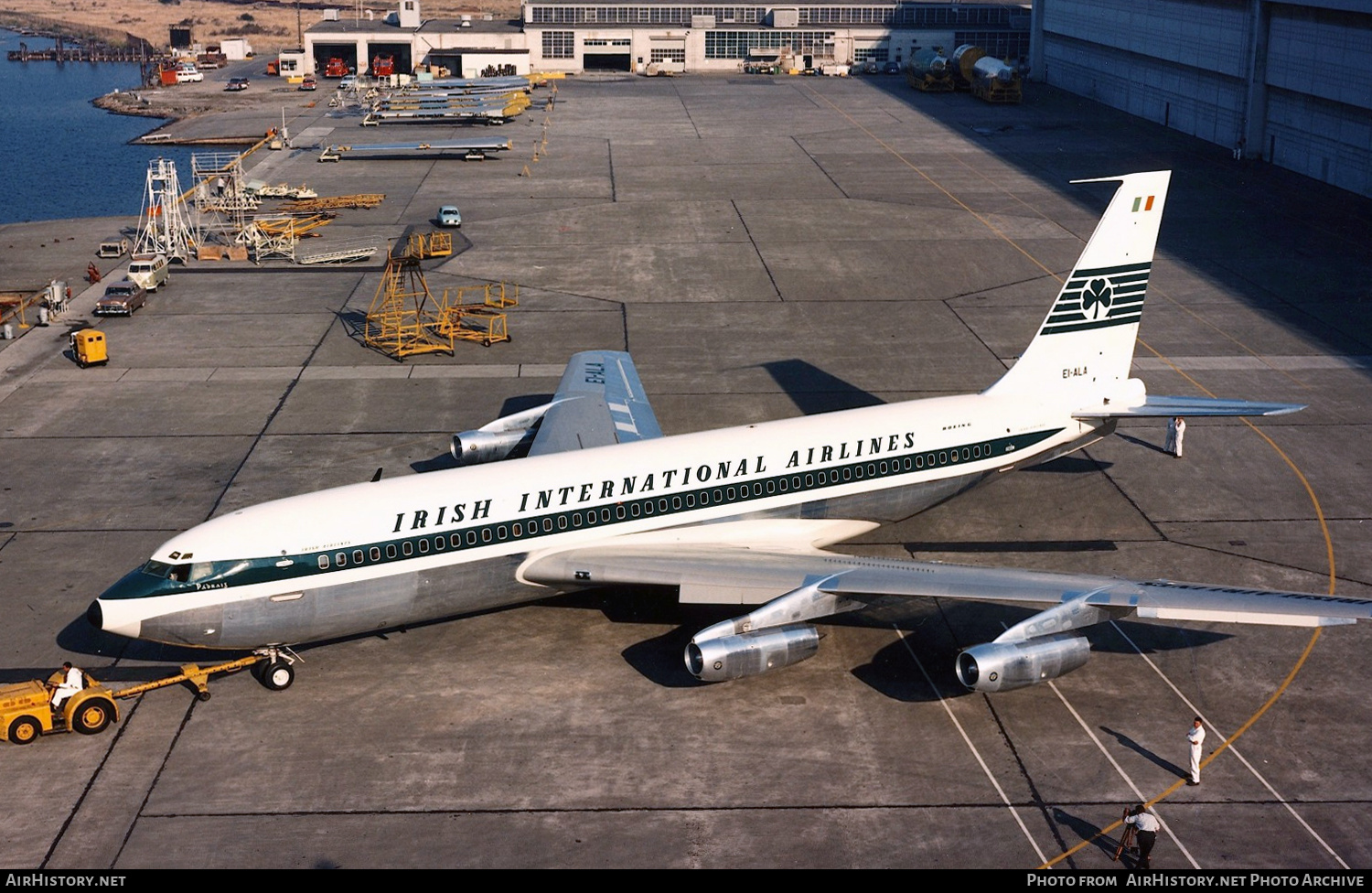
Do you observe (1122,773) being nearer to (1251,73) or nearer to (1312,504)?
(1312,504)

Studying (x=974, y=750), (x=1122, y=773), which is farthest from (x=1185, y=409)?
(x=974, y=750)

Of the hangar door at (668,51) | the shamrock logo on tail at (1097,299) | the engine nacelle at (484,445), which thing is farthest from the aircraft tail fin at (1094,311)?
the hangar door at (668,51)

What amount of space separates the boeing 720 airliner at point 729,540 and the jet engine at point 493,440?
27.5 feet

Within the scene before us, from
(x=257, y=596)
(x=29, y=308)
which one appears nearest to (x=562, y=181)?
(x=29, y=308)

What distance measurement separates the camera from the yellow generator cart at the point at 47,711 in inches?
1244

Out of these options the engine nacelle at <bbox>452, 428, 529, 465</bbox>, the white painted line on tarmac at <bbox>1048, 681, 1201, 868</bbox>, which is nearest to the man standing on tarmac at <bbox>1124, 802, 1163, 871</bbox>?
the white painted line on tarmac at <bbox>1048, 681, 1201, 868</bbox>

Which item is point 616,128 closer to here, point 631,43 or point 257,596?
point 631,43

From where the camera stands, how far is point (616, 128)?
417 ft

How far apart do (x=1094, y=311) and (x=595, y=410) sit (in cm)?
1711

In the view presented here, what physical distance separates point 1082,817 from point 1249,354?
38.7m

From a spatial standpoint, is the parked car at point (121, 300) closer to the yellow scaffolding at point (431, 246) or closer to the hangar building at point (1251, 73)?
the yellow scaffolding at point (431, 246)

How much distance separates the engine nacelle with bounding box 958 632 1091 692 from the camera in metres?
32.2

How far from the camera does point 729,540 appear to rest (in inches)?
1491

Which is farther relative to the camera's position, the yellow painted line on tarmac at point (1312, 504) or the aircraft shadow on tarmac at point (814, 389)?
the aircraft shadow on tarmac at point (814, 389)
